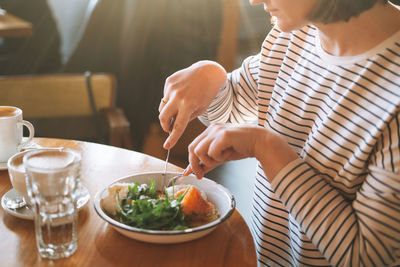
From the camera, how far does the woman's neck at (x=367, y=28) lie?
3.03 feet

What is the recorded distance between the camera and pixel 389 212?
0.79 m

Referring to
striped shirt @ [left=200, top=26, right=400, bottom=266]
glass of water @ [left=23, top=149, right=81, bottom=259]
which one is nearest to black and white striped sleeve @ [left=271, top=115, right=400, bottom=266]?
striped shirt @ [left=200, top=26, right=400, bottom=266]

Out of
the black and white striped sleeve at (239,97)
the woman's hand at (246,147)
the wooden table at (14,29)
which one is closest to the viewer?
the woman's hand at (246,147)

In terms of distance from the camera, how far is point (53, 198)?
0.77 meters

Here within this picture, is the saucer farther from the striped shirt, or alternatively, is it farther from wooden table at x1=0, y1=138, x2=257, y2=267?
the striped shirt

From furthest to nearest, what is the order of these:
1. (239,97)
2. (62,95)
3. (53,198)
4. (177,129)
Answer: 1. (62,95)
2. (239,97)
3. (177,129)
4. (53,198)

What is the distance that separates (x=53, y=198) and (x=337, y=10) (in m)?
0.67

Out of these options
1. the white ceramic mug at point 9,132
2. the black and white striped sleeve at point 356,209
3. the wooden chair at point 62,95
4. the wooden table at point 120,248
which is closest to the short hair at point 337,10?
the black and white striped sleeve at point 356,209

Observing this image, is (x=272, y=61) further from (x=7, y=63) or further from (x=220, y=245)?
(x=7, y=63)

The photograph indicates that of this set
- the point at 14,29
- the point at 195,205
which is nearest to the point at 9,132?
the point at 195,205

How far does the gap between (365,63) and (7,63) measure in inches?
121

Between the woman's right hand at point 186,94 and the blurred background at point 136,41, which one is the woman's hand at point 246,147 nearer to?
the woman's right hand at point 186,94

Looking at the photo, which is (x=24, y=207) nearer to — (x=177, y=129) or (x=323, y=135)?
(x=177, y=129)

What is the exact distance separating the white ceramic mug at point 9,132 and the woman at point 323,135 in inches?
15.2
